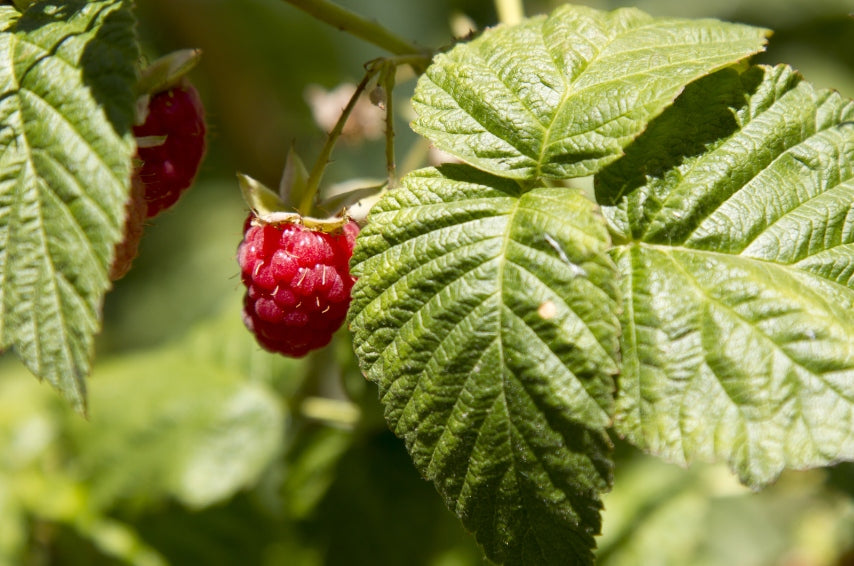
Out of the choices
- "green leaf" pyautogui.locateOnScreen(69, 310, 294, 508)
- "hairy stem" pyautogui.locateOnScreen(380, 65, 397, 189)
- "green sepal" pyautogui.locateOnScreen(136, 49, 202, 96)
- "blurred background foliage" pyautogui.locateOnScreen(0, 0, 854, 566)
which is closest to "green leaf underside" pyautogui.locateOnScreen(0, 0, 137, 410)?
"green sepal" pyautogui.locateOnScreen(136, 49, 202, 96)

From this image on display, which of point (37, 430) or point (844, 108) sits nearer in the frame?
point (844, 108)

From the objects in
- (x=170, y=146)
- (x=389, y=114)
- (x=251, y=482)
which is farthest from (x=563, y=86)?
(x=251, y=482)

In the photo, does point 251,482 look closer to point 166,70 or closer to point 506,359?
point 166,70

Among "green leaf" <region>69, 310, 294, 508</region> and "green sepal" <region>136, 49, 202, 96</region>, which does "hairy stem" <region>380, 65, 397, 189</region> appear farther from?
"green leaf" <region>69, 310, 294, 508</region>

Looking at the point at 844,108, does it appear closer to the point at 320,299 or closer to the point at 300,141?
the point at 320,299

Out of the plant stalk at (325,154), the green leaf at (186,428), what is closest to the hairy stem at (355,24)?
the plant stalk at (325,154)

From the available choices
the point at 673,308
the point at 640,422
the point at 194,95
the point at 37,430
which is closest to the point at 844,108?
the point at 673,308
